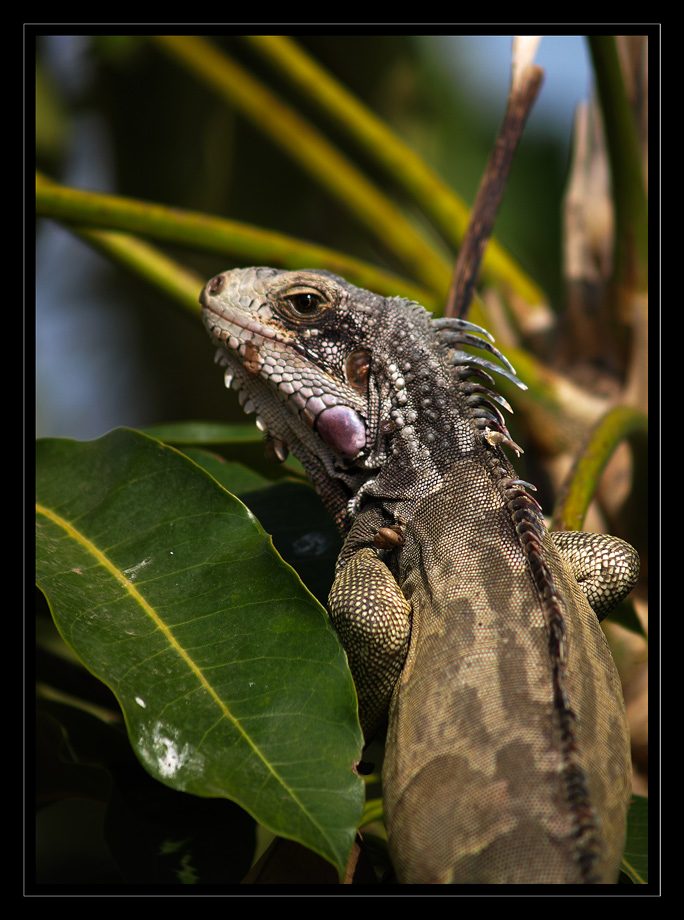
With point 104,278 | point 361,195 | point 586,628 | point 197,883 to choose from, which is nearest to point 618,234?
point 361,195

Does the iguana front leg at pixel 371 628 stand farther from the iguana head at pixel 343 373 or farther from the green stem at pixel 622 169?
the green stem at pixel 622 169

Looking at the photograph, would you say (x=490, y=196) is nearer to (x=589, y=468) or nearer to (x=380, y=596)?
(x=589, y=468)

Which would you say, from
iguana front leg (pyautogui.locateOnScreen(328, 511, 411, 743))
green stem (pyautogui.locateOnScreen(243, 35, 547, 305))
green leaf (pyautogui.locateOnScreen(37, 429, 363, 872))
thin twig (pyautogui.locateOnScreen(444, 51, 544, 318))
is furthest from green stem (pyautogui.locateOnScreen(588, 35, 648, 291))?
green leaf (pyautogui.locateOnScreen(37, 429, 363, 872))

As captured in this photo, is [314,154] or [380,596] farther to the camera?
[314,154]

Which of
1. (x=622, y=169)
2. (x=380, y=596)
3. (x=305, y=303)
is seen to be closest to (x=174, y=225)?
(x=305, y=303)

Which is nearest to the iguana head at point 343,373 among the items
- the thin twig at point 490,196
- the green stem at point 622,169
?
the thin twig at point 490,196
